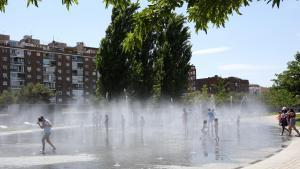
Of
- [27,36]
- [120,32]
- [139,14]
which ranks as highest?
[27,36]

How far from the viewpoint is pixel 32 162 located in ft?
52.1

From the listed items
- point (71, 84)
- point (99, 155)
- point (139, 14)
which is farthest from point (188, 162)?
point (71, 84)

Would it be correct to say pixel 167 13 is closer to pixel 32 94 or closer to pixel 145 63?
pixel 145 63

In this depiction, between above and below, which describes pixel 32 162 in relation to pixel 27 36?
below

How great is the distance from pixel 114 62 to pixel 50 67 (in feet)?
257

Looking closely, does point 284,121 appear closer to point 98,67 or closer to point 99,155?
point 99,155

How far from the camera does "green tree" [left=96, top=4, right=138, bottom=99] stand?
47.3 m

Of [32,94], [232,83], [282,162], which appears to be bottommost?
[282,162]

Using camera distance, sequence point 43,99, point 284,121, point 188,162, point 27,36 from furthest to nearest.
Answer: point 27,36, point 43,99, point 284,121, point 188,162

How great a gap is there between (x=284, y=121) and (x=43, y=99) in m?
79.0

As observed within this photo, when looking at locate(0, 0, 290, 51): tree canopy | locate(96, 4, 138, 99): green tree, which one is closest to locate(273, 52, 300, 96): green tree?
locate(96, 4, 138, 99): green tree

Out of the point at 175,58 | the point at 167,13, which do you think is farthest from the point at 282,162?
the point at 175,58

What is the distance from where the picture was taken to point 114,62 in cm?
4741

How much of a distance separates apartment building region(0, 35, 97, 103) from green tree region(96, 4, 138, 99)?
61650 mm
